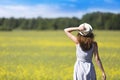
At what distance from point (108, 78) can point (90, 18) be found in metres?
86.4

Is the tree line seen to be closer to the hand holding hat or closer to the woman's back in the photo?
the woman's back

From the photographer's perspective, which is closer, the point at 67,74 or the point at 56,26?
the point at 67,74

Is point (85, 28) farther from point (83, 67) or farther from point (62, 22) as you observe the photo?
point (62, 22)

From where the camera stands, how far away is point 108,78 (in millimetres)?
14516

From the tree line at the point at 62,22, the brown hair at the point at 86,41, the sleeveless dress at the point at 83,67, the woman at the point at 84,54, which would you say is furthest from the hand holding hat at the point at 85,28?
the tree line at the point at 62,22

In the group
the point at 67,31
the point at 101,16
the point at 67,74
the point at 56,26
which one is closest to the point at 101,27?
the point at 101,16

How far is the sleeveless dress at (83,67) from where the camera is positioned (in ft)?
28.3

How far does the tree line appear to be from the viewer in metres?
95.6

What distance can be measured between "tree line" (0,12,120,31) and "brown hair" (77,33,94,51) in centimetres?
8397

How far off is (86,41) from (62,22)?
96376mm

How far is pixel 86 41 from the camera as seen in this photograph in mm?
8578

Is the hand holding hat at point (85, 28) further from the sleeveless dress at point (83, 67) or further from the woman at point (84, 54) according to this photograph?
the sleeveless dress at point (83, 67)

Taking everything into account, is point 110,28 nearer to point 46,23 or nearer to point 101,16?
point 101,16

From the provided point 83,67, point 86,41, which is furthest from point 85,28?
point 83,67
